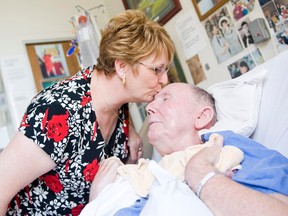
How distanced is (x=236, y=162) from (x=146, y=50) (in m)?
0.57

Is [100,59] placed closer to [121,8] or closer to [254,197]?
[254,197]

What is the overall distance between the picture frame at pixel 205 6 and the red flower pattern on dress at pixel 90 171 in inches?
38.4

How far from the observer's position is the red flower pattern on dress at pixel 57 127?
1.03 metres

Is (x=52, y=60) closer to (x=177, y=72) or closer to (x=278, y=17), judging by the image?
(x=177, y=72)

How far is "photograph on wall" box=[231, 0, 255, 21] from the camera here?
1455 millimetres

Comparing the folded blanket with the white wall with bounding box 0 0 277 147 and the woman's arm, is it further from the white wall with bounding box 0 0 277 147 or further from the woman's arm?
the white wall with bounding box 0 0 277 147

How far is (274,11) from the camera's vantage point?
4.46 feet

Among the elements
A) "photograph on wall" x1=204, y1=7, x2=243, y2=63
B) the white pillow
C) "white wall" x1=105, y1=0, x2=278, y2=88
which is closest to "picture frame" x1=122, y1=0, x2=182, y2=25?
"white wall" x1=105, y1=0, x2=278, y2=88

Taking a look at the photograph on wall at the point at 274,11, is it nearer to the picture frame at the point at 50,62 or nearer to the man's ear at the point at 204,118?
the man's ear at the point at 204,118

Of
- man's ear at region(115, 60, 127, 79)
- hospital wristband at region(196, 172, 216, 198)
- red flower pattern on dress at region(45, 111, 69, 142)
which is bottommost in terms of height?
hospital wristband at region(196, 172, 216, 198)

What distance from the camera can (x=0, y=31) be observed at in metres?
2.42

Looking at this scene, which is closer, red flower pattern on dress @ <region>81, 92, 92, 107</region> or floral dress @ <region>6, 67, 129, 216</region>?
floral dress @ <region>6, 67, 129, 216</region>

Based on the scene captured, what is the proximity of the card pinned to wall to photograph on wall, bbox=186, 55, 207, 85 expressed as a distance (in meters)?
0.03

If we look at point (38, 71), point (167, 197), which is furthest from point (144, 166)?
point (38, 71)
